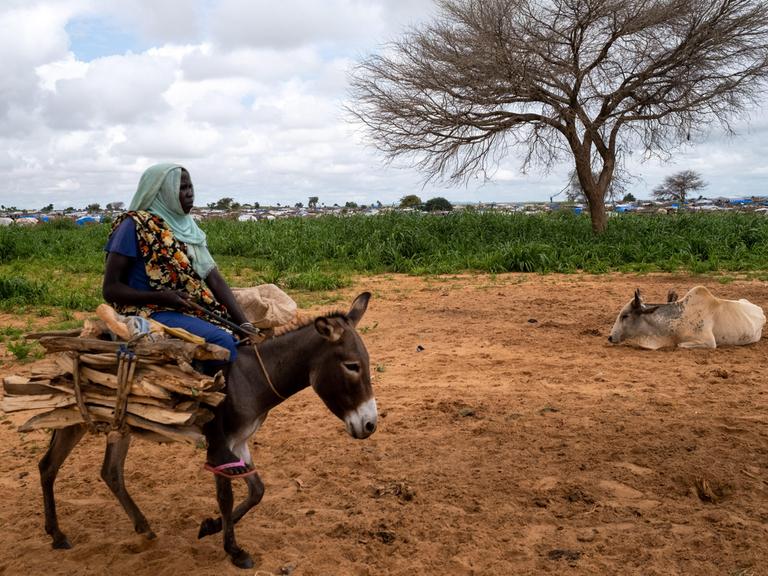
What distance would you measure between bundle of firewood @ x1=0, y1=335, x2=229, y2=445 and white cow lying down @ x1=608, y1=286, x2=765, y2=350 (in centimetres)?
582

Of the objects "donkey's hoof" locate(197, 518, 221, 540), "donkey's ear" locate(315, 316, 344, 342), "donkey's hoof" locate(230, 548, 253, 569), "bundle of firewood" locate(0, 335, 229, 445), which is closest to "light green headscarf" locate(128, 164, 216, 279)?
"bundle of firewood" locate(0, 335, 229, 445)

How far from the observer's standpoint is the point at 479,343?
26.7 feet

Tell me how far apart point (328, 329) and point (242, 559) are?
127 centimetres

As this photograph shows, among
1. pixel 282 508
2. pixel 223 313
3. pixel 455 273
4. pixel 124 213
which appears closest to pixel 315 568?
pixel 282 508

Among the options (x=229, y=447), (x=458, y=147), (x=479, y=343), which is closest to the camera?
(x=229, y=447)

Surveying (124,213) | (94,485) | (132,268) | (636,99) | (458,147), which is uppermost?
(636,99)

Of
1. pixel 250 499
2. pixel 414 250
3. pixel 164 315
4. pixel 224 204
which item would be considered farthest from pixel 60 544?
pixel 224 204

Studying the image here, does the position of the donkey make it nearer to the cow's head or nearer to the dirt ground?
the dirt ground

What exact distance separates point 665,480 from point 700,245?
11813 mm

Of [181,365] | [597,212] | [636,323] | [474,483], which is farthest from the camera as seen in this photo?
[597,212]

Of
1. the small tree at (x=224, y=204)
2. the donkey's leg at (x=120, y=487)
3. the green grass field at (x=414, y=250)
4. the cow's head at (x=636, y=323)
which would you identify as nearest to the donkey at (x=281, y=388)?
the donkey's leg at (x=120, y=487)

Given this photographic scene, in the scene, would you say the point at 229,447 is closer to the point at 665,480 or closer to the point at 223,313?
the point at 223,313

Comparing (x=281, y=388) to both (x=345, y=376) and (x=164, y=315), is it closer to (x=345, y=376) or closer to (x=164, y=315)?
(x=345, y=376)

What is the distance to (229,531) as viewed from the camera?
349cm
